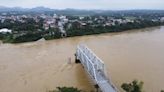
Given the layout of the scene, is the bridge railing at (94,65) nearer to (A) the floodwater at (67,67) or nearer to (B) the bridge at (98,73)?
(B) the bridge at (98,73)

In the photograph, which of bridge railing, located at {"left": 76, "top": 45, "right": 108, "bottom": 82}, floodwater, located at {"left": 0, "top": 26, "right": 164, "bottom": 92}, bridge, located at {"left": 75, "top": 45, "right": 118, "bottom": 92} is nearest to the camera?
bridge, located at {"left": 75, "top": 45, "right": 118, "bottom": 92}

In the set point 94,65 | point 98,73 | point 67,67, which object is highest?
point 94,65

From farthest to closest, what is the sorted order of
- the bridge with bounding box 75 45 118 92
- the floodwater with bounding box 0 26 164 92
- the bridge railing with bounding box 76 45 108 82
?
the floodwater with bounding box 0 26 164 92 < the bridge railing with bounding box 76 45 108 82 < the bridge with bounding box 75 45 118 92

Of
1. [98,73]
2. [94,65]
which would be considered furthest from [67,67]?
[98,73]

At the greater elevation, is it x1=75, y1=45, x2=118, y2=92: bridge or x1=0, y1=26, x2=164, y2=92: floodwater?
x1=75, y1=45, x2=118, y2=92: bridge

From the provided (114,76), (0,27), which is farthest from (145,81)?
(0,27)

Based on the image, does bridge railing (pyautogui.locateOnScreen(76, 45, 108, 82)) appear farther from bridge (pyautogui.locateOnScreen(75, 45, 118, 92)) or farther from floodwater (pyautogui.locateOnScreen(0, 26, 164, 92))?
floodwater (pyautogui.locateOnScreen(0, 26, 164, 92))

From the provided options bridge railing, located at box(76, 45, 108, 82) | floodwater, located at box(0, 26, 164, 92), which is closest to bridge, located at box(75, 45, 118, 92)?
bridge railing, located at box(76, 45, 108, 82)

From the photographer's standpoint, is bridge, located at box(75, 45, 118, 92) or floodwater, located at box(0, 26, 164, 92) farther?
floodwater, located at box(0, 26, 164, 92)

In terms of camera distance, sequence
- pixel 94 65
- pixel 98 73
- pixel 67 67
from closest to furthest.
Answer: pixel 98 73 < pixel 94 65 < pixel 67 67

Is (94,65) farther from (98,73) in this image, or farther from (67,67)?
(67,67)

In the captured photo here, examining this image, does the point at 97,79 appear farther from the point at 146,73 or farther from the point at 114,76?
the point at 146,73
